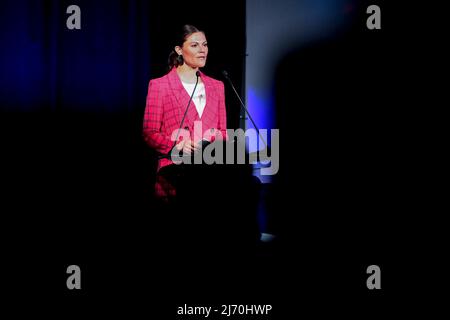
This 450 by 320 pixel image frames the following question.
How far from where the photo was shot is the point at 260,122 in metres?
2.58

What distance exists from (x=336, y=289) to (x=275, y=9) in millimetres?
1662

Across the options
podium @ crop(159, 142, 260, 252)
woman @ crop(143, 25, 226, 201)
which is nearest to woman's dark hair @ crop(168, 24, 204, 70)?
woman @ crop(143, 25, 226, 201)

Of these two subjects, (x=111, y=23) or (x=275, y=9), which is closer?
(x=111, y=23)

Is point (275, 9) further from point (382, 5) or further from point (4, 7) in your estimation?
point (4, 7)

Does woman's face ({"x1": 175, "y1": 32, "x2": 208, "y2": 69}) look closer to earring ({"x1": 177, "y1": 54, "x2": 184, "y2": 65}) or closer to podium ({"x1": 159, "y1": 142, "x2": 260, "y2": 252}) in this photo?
earring ({"x1": 177, "y1": 54, "x2": 184, "y2": 65})

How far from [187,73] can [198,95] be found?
0.13m

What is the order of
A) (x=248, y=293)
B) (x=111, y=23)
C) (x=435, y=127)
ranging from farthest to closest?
1. (x=435, y=127)
2. (x=111, y=23)
3. (x=248, y=293)

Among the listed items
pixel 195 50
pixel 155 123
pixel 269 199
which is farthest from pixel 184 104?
pixel 269 199

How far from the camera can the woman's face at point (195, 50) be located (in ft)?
7.54

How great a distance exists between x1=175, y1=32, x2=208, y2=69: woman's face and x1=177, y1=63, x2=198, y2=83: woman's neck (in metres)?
0.02

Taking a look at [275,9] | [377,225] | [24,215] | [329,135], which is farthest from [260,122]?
[24,215]

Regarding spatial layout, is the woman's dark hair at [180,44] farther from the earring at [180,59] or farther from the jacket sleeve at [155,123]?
the jacket sleeve at [155,123]

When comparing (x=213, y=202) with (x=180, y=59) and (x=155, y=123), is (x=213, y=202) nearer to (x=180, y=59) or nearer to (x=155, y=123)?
(x=155, y=123)

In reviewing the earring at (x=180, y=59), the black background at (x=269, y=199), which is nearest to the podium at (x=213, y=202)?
the black background at (x=269, y=199)
